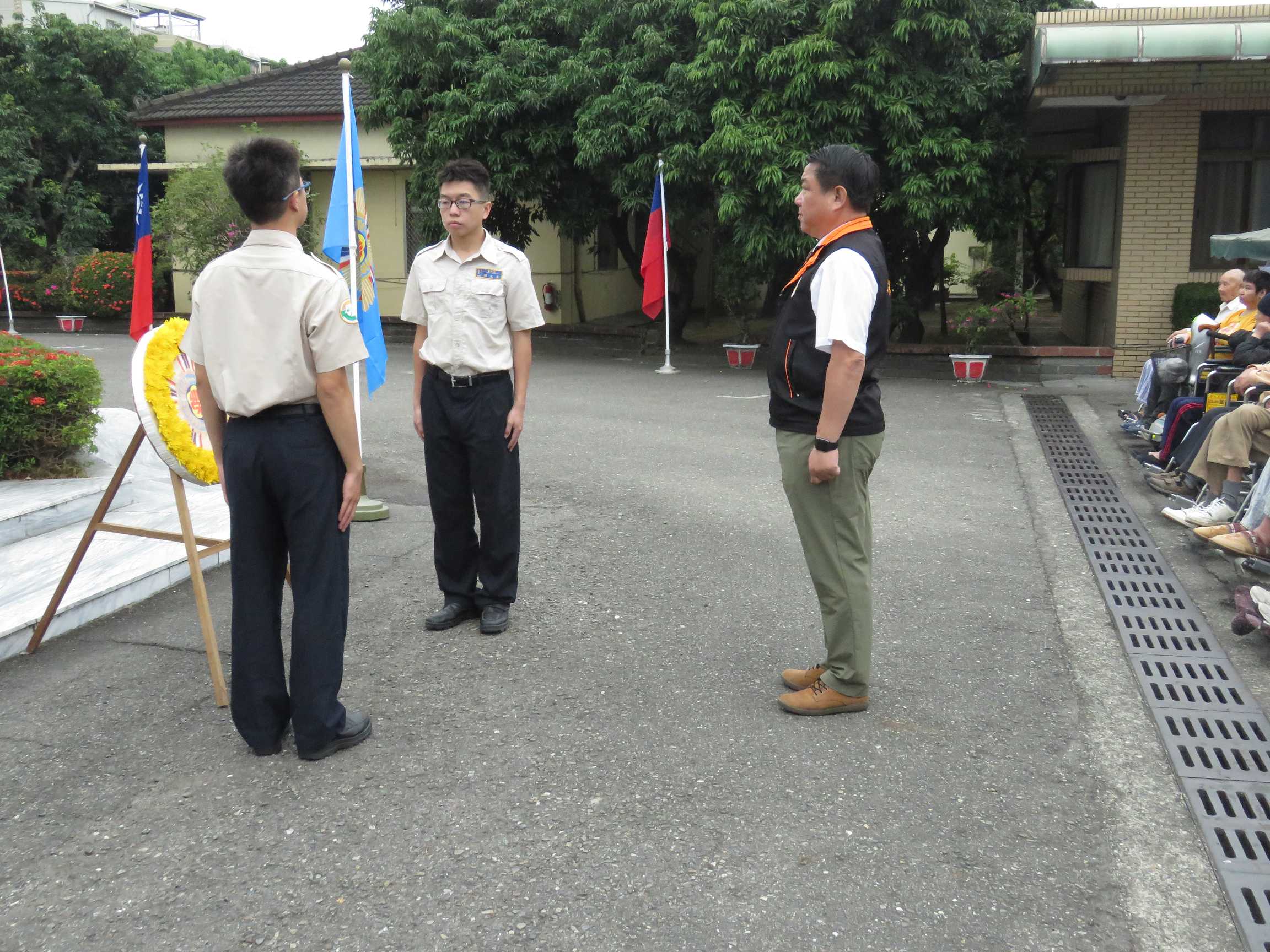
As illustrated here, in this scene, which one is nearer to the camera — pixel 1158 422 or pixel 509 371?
pixel 509 371

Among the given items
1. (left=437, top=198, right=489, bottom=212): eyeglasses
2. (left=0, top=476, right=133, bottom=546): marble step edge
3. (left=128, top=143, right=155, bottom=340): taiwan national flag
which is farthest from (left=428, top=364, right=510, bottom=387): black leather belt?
(left=128, top=143, right=155, bottom=340): taiwan national flag

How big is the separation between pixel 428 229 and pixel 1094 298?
31.6ft

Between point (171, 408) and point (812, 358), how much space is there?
2389mm

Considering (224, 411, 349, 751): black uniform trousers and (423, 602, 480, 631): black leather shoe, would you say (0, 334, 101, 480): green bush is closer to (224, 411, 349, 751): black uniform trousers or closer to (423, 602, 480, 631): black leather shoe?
(423, 602, 480, 631): black leather shoe

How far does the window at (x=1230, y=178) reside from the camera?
13.6 metres

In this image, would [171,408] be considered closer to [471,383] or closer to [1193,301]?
[471,383]

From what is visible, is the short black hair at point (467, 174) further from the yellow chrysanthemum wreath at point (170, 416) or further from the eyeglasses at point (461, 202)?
the yellow chrysanthemum wreath at point (170, 416)

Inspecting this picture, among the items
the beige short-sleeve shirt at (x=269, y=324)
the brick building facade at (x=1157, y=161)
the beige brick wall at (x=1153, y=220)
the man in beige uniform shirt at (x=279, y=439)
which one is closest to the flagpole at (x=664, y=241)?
the brick building facade at (x=1157, y=161)

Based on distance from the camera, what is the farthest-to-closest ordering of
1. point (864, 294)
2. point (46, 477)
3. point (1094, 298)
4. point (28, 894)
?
1. point (1094, 298)
2. point (46, 477)
3. point (864, 294)
4. point (28, 894)

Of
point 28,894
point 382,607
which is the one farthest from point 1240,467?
point 28,894

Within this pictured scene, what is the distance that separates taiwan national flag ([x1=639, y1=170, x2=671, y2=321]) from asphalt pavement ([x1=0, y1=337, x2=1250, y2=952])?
851cm

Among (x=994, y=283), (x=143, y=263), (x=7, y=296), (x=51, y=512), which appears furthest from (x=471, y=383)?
(x=7, y=296)

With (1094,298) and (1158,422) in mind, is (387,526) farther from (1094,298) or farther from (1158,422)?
(1094,298)

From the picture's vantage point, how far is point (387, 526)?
6.90 metres
